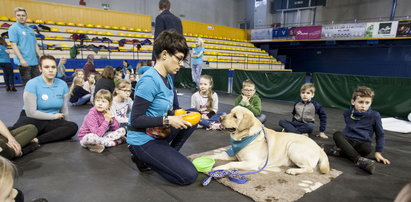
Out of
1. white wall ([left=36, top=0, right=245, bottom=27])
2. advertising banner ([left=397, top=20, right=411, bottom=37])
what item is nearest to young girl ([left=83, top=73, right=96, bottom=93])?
white wall ([left=36, top=0, right=245, bottom=27])

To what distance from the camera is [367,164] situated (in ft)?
8.89

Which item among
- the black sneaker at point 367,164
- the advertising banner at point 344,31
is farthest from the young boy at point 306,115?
the advertising banner at point 344,31

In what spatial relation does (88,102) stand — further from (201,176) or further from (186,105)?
(201,176)

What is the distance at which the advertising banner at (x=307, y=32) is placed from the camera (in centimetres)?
1702

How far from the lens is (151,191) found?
7.14 feet

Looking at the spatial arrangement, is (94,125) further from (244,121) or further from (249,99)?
(249,99)

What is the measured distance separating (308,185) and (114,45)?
1417cm

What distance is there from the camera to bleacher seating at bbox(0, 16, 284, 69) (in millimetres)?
12323

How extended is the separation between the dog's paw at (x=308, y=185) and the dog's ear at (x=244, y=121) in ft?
2.57

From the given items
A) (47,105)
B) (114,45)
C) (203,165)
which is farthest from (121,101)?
(114,45)

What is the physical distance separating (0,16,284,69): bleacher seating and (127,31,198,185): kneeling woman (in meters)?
11.9

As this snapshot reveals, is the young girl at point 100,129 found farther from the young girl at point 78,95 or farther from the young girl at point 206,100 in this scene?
the young girl at point 78,95

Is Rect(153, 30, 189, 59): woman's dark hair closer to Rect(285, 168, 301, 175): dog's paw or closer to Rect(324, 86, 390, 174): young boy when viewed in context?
Rect(285, 168, 301, 175): dog's paw

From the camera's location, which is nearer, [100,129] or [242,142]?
[242,142]
